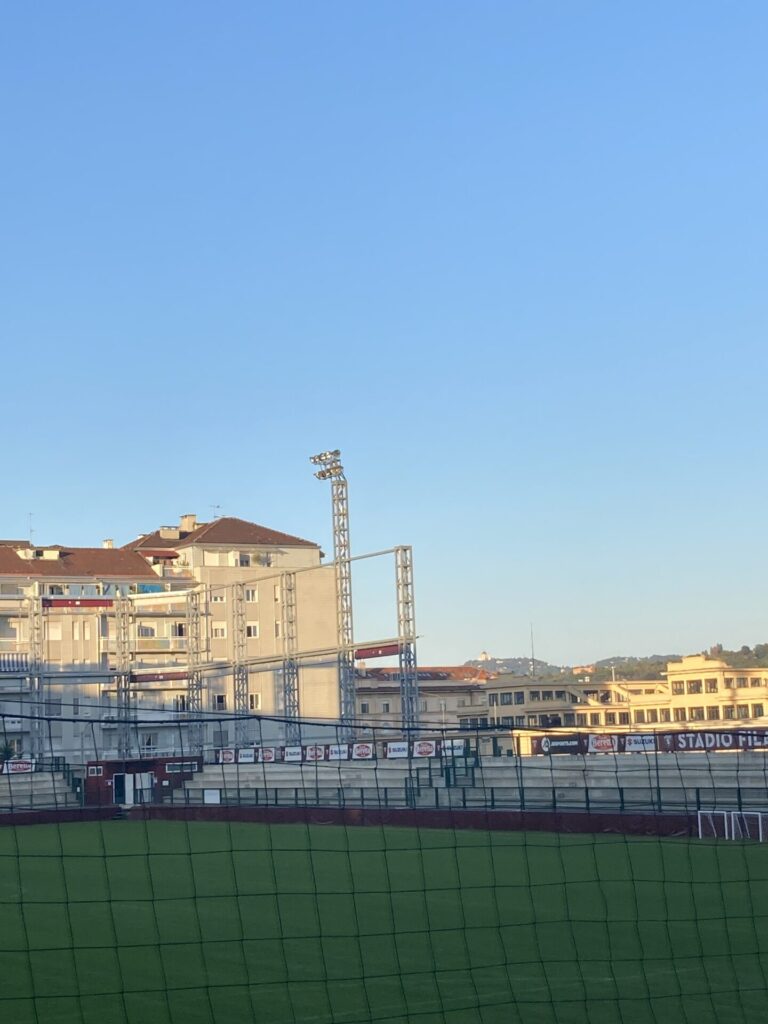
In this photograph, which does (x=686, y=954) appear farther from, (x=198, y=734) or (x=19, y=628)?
(x=19, y=628)

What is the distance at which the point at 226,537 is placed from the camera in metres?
96.3

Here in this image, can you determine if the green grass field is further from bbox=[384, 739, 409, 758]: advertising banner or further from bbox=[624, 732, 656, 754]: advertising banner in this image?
bbox=[384, 739, 409, 758]: advertising banner

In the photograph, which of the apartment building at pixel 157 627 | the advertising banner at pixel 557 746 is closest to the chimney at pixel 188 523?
the apartment building at pixel 157 627

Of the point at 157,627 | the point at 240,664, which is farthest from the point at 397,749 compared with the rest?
the point at 157,627

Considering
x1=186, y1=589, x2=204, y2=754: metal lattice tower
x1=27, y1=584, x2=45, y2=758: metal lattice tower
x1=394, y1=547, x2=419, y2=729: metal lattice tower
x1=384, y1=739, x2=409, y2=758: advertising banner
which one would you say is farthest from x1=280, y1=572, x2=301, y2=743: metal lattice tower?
x1=384, y1=739, x2=409, y2=758: advertising banner

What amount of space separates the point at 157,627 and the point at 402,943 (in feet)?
231

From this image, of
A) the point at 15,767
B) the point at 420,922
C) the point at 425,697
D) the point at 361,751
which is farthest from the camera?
the point at 425,697

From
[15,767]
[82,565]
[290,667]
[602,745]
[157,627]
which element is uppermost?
[82,565]

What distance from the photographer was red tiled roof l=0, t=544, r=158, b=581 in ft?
289

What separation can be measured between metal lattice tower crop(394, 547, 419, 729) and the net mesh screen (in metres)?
19.2

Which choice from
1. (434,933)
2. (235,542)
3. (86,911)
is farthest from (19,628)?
(434,933)

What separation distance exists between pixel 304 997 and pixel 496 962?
7.81 feet

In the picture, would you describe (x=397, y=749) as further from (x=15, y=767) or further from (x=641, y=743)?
(x=15, y=767)

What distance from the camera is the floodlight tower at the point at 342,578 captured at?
60.7 m
